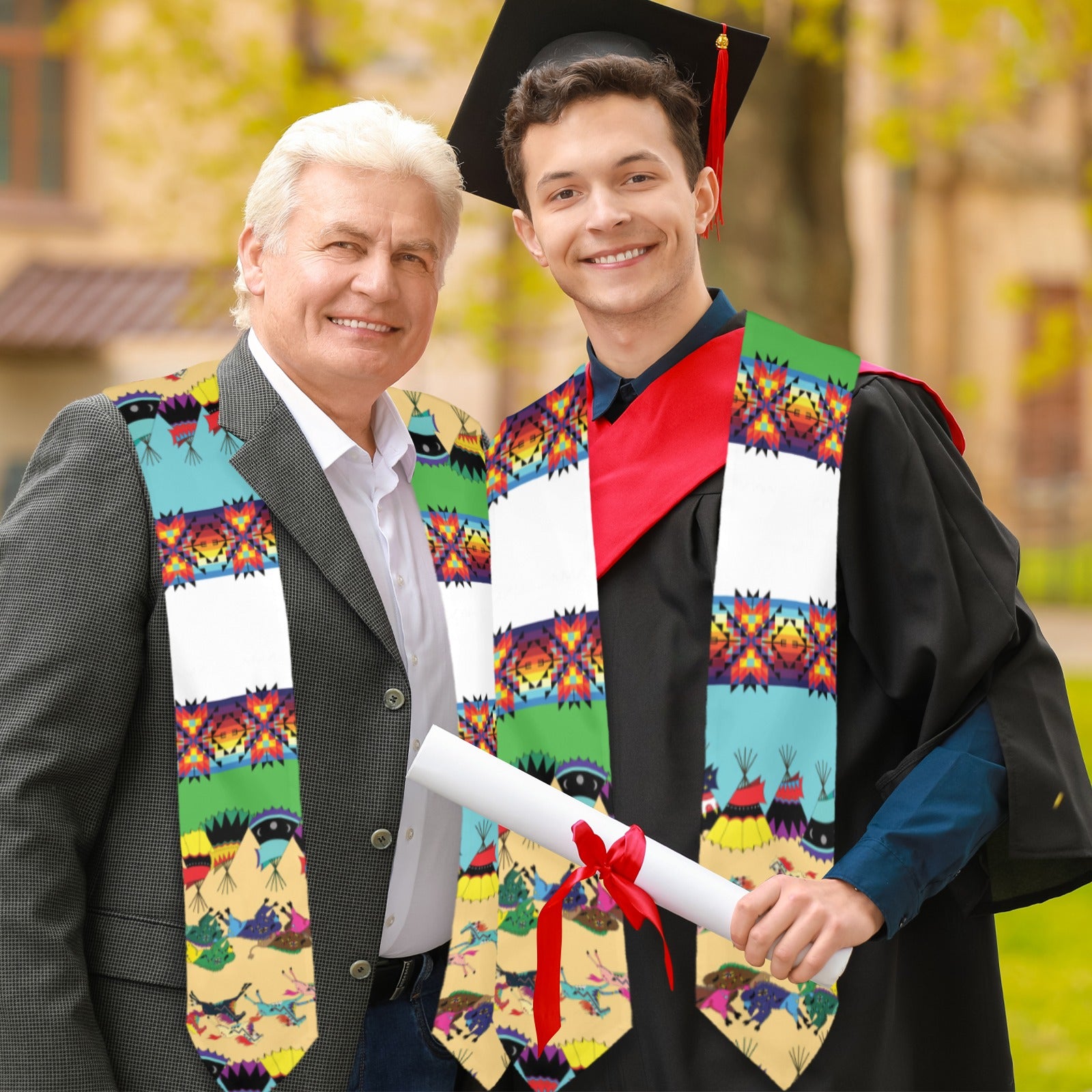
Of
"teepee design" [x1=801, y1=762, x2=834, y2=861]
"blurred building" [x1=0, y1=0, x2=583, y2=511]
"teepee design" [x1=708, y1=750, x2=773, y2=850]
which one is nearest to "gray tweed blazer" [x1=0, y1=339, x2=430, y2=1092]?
"teepee design" [x1=708, y1=750, x2=773, y2=850]

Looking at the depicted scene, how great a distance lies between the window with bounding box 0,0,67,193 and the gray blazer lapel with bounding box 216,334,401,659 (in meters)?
11.3

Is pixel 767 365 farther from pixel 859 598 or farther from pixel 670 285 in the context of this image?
pixel 859 598

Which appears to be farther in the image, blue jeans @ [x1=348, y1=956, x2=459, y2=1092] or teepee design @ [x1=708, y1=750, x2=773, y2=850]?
blue jeans @ [x1=348, y1=956, x2=459, y2=1092]

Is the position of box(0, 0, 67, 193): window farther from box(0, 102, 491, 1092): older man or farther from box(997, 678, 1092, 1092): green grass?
box(0, 102, 491, 1092): older man

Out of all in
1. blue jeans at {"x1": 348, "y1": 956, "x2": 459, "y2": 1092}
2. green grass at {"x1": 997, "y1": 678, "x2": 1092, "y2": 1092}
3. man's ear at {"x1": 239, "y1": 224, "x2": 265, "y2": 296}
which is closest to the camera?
blue jeans at {"x1": 348, "y1": 956, "x2": 459, "y2": 1092}

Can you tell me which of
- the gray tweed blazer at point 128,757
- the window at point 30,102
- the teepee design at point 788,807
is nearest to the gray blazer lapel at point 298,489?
the gray tweed blazer at point 128,757

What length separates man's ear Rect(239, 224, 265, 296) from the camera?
2418 mm

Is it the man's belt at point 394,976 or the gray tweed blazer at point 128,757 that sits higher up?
the gray tweed blazer at point 128,757

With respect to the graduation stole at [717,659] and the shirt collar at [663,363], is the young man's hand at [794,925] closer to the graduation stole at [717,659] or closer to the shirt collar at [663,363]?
the graduation stole at [717,659]

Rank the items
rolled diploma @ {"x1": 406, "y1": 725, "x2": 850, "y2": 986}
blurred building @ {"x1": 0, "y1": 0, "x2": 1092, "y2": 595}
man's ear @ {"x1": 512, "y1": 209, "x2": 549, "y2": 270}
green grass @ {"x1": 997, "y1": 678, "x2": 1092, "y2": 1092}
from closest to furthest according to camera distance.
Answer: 1. rolled diploma @ {"x1": 406, "y1": 725, "x2": 850, "y2": 986}
2. man's ear @ {"x1": 512, "y1": 209, "x2": 549, "y2": 270}
3. green grass @ {"x1": 997, "y1": 678, "x2": 1092, "y2": 1092}
4. blurred building @ {"x1": 0, "y1": 0, "x2": 1092, "y2": 595}

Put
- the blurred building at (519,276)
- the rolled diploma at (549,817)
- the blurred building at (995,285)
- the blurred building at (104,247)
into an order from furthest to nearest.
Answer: the blurred building at (995,285) < the blurred building at (104,247) < the blurred building at (519,276) < the rolled diploma at (549,817)

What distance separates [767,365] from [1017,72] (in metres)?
8.16

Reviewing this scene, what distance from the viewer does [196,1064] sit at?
2.09 m

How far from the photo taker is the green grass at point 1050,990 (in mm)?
4441
